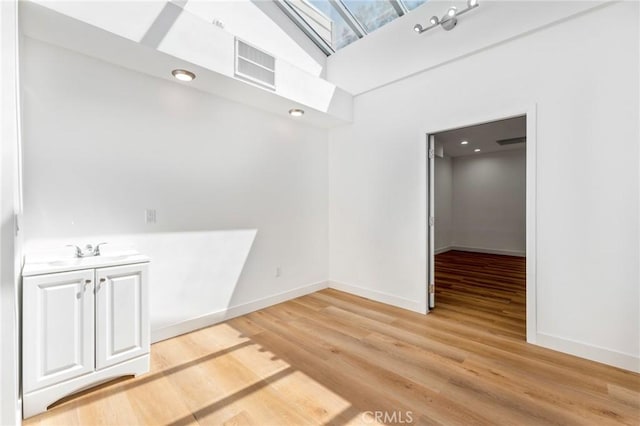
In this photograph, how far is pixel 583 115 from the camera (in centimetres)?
228

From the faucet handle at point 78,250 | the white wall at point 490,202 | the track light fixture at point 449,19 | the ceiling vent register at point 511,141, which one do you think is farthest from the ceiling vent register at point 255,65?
the white wall at point 490,202

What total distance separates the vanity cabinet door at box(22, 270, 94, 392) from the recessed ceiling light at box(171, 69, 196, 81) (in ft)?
5.85

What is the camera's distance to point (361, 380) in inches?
79.6

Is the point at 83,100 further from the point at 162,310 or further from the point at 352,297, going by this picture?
the point at 352,297

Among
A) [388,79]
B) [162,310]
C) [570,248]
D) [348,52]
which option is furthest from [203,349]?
[348,52]

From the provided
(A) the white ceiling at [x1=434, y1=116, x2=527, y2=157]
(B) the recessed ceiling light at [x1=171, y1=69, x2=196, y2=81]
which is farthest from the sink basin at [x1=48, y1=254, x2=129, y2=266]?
(A) the white ceiling at [x1=434, y1=116, x2=527, y2=157]

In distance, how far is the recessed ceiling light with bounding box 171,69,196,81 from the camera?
250cm

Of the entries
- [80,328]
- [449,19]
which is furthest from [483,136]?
[80,328]

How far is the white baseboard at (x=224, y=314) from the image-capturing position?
2.64 meters

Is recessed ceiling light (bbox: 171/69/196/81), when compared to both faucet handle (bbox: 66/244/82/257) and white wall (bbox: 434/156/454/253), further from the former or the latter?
white wall (bbox: 434/156/454/253)

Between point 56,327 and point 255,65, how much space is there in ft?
8.52

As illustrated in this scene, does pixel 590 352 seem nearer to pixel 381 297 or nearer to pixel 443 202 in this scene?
pixel 381 297

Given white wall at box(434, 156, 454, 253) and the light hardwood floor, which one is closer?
the light hardwood floor

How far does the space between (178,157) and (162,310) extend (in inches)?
57.5
